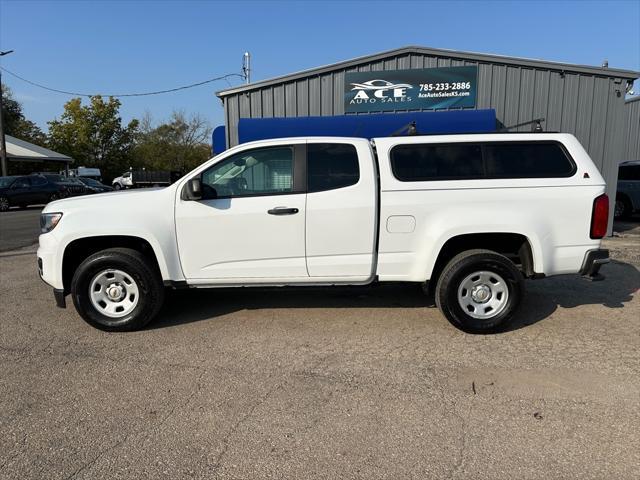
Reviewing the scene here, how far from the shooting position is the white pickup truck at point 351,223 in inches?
174

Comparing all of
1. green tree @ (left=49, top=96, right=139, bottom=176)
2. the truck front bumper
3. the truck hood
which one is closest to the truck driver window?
the truck hood

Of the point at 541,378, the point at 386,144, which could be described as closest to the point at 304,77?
the point at 386,144

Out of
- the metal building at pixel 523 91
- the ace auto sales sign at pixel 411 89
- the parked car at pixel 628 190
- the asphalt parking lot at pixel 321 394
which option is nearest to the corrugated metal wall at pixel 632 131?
the parked car at pixel 628 190

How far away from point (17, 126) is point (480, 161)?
5547 centimetres

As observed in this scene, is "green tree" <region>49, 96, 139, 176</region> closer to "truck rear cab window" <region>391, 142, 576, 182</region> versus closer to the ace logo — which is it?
the ace logo

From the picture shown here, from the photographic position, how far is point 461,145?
4555mm

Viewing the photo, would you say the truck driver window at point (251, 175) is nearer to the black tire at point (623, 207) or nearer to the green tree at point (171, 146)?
the black tire at point (623, 207)

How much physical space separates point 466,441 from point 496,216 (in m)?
2.36

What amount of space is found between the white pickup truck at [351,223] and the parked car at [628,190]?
1117 centimetres

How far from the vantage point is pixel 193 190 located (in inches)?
172

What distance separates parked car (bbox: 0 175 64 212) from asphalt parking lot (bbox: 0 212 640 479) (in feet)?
60.8

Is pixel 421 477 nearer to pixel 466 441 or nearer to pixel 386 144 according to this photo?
pixel 466 441

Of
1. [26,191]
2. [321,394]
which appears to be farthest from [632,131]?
[26,191]

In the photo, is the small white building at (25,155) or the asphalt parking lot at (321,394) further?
the small white building at (25,155)
